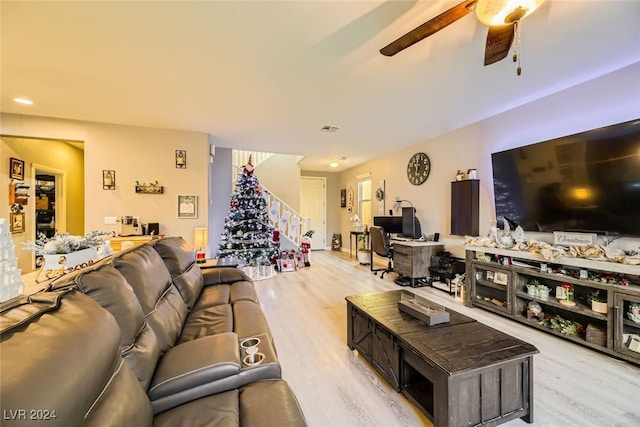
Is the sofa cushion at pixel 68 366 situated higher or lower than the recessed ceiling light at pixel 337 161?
lower

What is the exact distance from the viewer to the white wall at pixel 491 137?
2.51 m

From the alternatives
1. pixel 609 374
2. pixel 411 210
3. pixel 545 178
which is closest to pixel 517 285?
pixel 609 374

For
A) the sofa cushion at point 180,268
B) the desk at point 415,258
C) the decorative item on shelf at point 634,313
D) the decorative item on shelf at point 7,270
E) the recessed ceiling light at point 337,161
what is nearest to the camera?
the decorative item on shelf at point 7,270

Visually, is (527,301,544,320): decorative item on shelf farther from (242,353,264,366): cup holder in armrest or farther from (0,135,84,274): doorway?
(0,135,84,274): doorway

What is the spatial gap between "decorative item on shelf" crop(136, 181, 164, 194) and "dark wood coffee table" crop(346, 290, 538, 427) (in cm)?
399

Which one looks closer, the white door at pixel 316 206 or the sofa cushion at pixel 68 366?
the sofa cushion at pixel 68 366

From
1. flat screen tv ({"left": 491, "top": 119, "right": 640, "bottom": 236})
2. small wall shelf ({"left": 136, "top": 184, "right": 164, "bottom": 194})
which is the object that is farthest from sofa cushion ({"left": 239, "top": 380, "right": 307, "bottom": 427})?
small wall shelf ({"left": 136, "top": 184, "right": 164, "bottom": 194})

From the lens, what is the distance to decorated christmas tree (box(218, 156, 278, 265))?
4840 mm

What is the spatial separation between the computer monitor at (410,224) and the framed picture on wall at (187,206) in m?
3.84

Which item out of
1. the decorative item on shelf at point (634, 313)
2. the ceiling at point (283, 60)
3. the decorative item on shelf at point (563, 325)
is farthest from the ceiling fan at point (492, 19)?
the decorative item on shelf at point (563, 325)

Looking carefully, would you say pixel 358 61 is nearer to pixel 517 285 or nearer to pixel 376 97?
pixel 376 97

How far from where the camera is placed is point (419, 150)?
16.3 ft

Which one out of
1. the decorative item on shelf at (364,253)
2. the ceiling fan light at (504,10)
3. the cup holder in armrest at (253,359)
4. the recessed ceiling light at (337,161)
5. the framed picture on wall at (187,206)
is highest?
the recessed ceiling light at (337,161)

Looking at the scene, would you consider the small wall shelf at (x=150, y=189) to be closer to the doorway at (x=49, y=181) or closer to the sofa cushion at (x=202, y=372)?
the doorway at (x=49, y=181)
